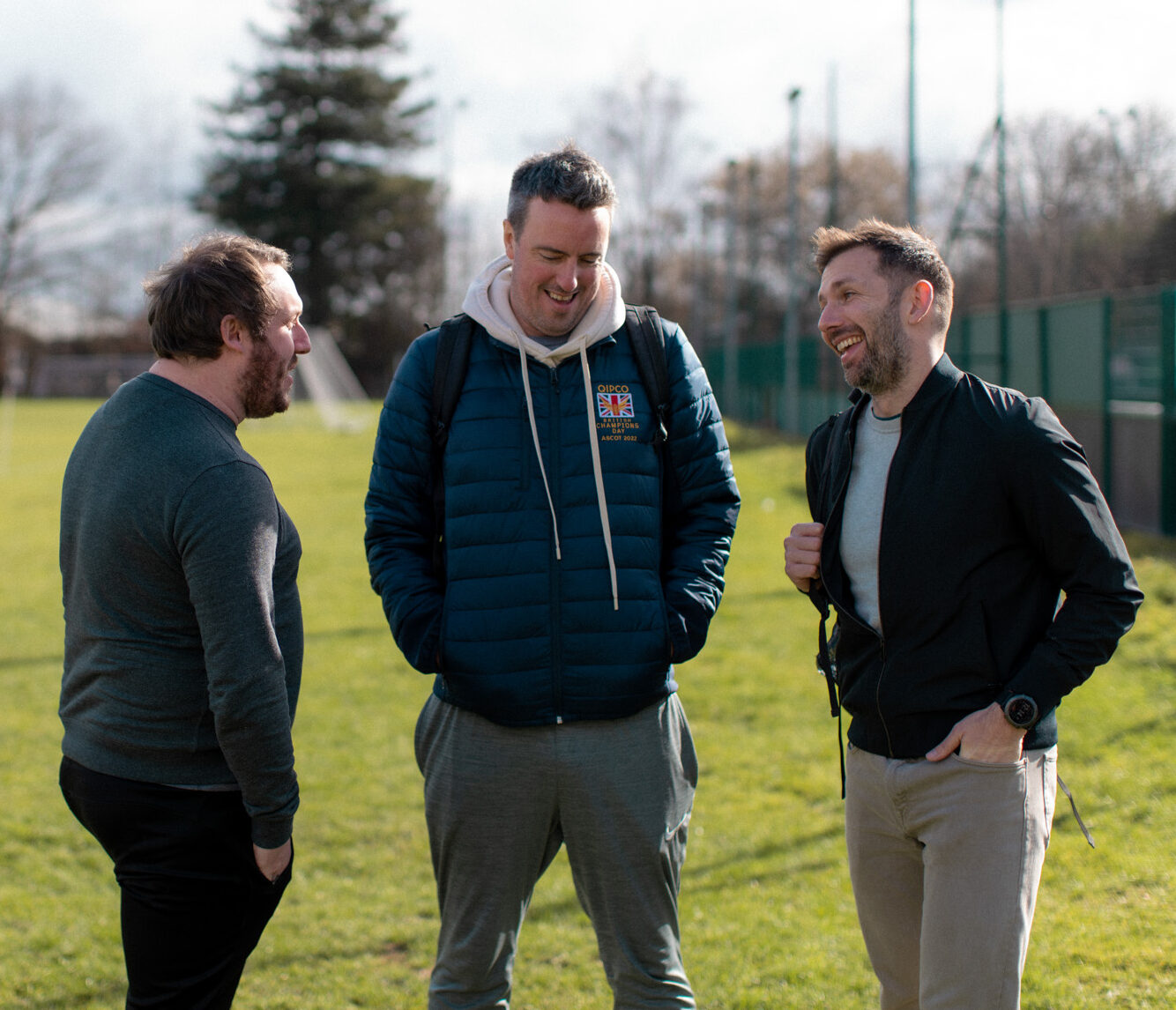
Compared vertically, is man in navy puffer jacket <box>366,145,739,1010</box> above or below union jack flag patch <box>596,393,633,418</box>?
below

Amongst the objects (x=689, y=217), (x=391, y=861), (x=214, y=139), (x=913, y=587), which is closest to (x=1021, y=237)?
(x=391, y=861)

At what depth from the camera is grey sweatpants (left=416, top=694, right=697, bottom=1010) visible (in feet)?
8.57

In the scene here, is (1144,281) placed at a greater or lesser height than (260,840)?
greater

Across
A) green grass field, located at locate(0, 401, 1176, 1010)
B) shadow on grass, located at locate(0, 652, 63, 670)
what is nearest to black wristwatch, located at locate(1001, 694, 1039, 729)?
green grass field, located at locate(0, 401, 1176, 1010)

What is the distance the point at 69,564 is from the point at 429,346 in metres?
0.93

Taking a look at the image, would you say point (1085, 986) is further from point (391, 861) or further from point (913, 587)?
point (391, 861)

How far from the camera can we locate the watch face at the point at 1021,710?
2.18m

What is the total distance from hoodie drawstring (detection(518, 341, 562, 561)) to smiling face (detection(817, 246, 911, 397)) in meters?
0.60

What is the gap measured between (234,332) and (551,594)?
2.87ft

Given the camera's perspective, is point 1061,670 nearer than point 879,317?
Yes

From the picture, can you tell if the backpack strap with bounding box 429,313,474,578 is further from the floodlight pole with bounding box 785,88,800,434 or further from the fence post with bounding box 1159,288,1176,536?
the floodlight pole with bounding box 785,88,800,434

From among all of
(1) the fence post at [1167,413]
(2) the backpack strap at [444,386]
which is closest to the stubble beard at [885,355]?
(2) the backpack strap at [444,386]

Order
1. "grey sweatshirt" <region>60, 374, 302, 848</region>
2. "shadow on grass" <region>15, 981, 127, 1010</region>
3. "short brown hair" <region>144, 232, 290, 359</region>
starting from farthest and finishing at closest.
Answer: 1. "shadow on grass" <region>15, 981, 127, 1010</region>
2. "short brown hair" <region>144, 232, 290, 359</region>
3. "grey sweatshirt" <region>60, 374, 302, 848</region>

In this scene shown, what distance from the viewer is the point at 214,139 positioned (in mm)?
51031
